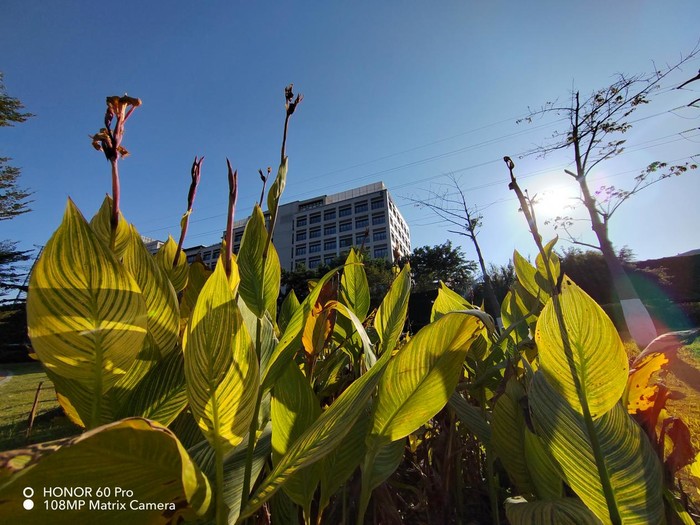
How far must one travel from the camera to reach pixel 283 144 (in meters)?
0.32

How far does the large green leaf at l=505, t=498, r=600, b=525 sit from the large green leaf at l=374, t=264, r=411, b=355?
199mm

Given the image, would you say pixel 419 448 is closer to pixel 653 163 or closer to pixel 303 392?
pixel 303 392

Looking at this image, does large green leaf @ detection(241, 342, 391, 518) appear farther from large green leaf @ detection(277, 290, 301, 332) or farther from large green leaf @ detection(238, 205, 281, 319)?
large green leaf @ detection(277, 290, 301, 332)

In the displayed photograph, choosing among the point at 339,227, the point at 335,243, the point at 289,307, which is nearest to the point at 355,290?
the point at 289,307

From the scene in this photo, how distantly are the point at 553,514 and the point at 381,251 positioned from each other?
28.1 metres

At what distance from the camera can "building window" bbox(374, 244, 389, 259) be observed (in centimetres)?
2766

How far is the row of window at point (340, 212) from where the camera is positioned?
98.6ft

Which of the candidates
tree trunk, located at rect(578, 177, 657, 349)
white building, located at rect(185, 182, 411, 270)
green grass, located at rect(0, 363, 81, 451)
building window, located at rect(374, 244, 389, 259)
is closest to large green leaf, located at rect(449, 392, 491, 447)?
green grass, located at rect(0, 363, 81, 451)

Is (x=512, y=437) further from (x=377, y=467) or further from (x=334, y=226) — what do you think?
(x=334, y=226)

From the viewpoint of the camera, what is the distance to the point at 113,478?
0.60ft

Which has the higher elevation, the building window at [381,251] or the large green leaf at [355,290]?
the building window at [381,251]

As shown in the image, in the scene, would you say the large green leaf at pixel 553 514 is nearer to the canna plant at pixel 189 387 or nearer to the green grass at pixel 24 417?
the canna plant at pixel 189 387

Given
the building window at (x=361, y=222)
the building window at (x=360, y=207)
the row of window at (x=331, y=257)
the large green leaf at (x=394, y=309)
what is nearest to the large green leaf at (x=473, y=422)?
the large green leaf at (x=394, y=309)

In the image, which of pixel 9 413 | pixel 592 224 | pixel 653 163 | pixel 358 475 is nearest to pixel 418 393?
pixel 358 475
